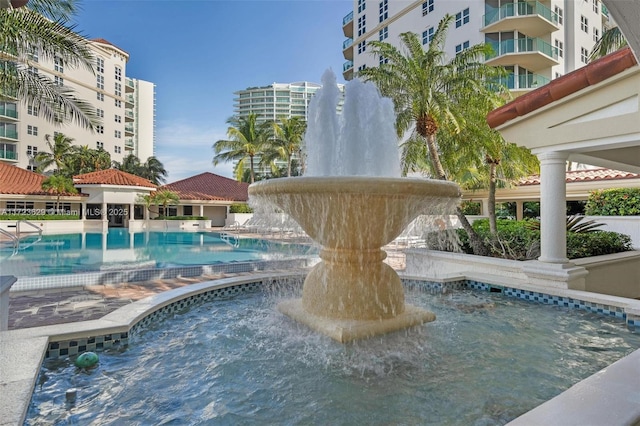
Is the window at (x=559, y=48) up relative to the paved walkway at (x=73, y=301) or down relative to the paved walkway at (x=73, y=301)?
up

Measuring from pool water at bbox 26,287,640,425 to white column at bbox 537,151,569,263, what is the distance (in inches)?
80.2

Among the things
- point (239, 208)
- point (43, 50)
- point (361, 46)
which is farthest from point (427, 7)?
point (43, 50)

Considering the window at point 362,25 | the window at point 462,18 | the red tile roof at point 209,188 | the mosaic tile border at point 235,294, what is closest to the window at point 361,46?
the window at point 362,25

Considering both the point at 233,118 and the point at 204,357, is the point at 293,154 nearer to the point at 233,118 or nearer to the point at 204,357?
the point at 233,118

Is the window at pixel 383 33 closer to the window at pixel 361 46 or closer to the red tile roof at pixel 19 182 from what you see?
the window at pixel 361 46

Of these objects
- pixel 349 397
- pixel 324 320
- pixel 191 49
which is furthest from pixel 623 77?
pixel 191 49

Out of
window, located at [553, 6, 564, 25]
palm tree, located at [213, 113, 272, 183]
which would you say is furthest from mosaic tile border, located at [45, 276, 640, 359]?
window, located at [553, 6, 564, 25]

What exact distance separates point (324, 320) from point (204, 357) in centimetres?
139

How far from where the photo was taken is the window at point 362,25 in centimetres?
3934

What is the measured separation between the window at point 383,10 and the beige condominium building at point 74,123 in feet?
98.8

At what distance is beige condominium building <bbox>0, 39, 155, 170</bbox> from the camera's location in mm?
43438

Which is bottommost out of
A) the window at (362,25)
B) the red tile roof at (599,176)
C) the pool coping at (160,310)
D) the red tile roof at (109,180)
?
the pool coping at (160,310)

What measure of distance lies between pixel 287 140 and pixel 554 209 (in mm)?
28043

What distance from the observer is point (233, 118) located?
37.6m
